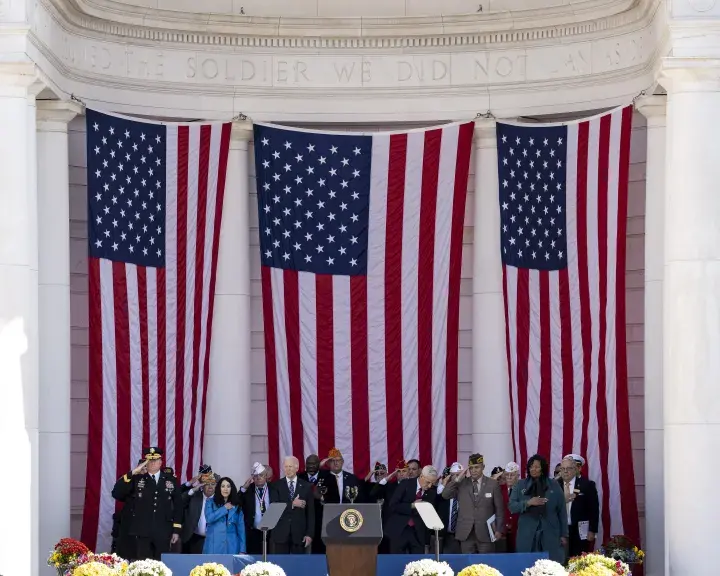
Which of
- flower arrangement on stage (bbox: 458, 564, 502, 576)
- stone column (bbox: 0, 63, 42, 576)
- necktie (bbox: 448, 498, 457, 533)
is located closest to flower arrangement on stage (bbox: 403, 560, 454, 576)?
flower arrangement on stage (bbox: 458, 564, 502, 576)

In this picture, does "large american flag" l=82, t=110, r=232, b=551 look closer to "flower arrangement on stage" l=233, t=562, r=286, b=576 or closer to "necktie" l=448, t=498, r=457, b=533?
"necktie" l=448, t=498, r=457, b=533

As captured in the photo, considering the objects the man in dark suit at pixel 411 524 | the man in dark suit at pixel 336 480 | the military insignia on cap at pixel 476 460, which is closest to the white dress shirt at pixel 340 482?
the man in dark suit at pixel 336 480

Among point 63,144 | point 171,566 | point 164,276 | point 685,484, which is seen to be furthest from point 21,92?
point 685,484

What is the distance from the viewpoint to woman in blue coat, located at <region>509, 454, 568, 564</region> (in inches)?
1095

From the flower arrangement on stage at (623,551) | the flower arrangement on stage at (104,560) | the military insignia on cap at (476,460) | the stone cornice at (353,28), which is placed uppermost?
the stone cornice at (353,28)

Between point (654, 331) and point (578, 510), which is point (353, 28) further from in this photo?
point (578, 510)

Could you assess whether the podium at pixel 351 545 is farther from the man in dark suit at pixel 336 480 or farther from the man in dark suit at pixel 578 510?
the man in dark suit at pixel 578 510

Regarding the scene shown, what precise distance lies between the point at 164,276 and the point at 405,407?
5.33 metres

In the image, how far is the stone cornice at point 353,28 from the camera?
31922mm

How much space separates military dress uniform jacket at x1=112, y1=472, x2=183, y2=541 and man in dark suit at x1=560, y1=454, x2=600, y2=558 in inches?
267

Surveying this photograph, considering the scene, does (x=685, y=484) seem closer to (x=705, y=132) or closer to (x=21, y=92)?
(x=705, y=132)

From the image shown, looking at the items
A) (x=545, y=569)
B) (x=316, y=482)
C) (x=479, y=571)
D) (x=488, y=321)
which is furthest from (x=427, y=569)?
(x=488, y=321)

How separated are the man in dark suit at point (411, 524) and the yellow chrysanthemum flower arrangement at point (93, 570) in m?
6.55

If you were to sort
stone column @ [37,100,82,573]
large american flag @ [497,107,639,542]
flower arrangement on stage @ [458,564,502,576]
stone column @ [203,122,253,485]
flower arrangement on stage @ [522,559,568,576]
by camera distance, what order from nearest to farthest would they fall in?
flower arrangement on stage @ [458,564,502,576] < flower arrangement on stage @ [522,559,568,576] < stone column @ [37,100,82,573] < large american flag @ [497,107,639,542] < stone column @ [203,122,253,485]
